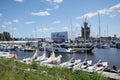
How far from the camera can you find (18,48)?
93688 millimetres

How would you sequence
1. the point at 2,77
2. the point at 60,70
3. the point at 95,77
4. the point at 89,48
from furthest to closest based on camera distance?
the point at 89,48, the point at 60,70, the point at 95,77, the point at 2,77

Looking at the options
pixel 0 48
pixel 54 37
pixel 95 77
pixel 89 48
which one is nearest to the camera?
pixel 95 77

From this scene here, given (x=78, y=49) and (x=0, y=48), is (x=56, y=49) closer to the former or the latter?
(x=78, y=49)

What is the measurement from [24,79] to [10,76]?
74cm

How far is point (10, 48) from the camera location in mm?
91938

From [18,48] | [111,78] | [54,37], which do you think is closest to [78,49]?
[18,48]

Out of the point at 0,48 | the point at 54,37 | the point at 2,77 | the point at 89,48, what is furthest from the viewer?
the point at 54,37

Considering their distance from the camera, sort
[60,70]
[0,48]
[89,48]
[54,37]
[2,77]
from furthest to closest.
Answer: [54,37] < [0,48] < [89,48] < [60,70] < [2,77]

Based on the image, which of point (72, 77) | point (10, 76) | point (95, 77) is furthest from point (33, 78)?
point (95, 77)

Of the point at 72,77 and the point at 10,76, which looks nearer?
the point at 10,76

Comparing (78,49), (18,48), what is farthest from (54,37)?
(78,49)

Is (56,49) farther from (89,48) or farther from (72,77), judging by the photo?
(72,77)

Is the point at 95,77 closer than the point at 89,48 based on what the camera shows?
Yes

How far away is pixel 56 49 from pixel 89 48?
1107 cm
